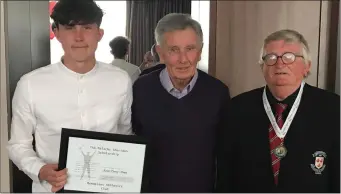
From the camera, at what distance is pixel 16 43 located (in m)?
1.08

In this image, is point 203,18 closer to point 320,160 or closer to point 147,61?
point 147,61

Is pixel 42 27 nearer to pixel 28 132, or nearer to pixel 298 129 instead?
pixel 28 132

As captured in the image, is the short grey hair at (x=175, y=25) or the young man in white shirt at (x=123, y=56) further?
the young man in white shirt at (x=123, y=56)

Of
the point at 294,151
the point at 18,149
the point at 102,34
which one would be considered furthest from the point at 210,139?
the point at 18,149

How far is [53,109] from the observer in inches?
37.0

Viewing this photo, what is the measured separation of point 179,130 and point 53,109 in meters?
0.35

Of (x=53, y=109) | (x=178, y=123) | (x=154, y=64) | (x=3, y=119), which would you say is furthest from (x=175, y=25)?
(x=3, y=119)

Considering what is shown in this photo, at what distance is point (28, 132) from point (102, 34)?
332 mm

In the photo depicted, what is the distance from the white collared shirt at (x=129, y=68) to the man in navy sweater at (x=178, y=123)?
0.19ft

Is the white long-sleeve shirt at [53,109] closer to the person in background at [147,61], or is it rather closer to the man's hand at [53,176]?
the man's hand at [53,176]

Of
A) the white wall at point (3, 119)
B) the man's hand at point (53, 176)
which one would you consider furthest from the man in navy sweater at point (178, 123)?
the white wall at point (3, 119)

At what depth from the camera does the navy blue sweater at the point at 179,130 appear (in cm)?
103

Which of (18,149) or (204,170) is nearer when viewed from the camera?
(18,149)

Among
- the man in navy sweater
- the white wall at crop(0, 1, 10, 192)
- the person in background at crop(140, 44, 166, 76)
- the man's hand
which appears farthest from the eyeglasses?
the white wall at crop(0, 1, 10, 192)
